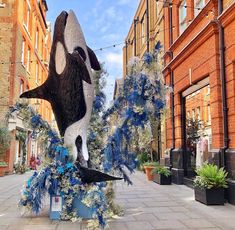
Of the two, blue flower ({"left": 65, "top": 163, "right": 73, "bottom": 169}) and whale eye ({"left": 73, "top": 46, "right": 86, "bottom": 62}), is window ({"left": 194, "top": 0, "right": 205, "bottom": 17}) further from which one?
blue flower ({"left": 65, "top": 163, "right": 73, "bottom": 169})

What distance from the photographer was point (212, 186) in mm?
8016

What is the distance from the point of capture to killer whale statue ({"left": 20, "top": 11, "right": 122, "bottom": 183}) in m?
6.86

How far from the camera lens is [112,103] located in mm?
7668

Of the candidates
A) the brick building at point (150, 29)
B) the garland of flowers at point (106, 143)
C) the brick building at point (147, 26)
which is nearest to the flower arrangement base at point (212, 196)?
the garland of flowers at point (106, 143)

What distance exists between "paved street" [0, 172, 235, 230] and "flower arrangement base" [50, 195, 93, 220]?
0.22 metres

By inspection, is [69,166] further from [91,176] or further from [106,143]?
[106,143]

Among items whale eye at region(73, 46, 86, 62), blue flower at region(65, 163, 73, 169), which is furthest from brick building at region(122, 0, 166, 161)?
blue flower at region(65, 163, 73, 169)

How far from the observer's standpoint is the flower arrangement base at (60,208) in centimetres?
659

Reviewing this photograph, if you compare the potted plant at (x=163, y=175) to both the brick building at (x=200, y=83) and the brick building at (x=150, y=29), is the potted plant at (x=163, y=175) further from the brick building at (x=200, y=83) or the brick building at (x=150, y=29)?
the brick building at (x=150, y=29)

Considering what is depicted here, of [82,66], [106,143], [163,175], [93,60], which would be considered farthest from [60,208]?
[163,175]

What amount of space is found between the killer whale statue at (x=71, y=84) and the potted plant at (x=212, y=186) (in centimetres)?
314

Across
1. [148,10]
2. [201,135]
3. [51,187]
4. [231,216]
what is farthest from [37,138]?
[148,10]

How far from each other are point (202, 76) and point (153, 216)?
544cm

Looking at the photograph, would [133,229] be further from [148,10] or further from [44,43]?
[44,43]
